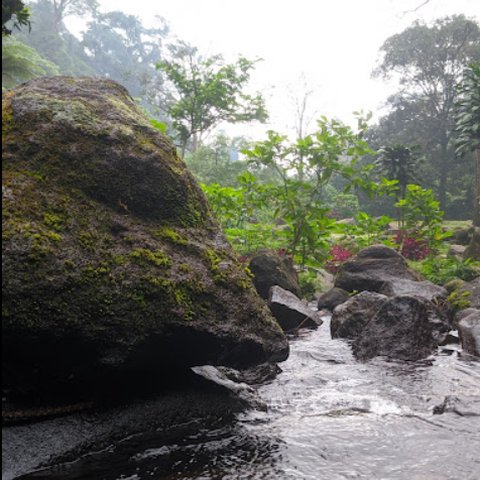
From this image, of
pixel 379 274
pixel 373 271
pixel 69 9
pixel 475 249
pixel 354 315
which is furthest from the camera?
pixel 69 9

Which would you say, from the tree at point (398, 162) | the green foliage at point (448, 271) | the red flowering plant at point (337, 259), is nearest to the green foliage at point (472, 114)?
the tree at point (398, 162)

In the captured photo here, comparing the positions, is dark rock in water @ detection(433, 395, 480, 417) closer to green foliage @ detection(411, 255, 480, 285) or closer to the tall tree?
green foliage @ detection(411, 255, 480, 285)

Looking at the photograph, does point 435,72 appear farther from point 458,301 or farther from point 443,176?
point 458,301

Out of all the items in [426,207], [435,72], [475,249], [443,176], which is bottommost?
[475,249]

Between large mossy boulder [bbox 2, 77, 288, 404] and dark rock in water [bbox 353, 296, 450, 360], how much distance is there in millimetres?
1670

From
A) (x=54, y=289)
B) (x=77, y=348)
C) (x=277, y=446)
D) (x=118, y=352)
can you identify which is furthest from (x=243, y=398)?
(x=54, y=289)

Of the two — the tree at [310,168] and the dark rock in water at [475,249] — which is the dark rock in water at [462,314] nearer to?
the tree at [310,168]

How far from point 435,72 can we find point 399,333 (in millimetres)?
33125

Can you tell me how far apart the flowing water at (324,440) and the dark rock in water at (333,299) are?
14.4 ft

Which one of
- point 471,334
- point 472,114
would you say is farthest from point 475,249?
point 471,334

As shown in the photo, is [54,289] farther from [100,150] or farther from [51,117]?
[51,117]

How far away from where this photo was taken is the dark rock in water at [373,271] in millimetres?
8703

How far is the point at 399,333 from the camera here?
5.03 metres

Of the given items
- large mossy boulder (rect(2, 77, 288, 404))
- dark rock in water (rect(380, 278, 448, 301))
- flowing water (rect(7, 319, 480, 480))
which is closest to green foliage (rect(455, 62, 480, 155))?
dark rock in water (rect(380, 278, 448, 301))
